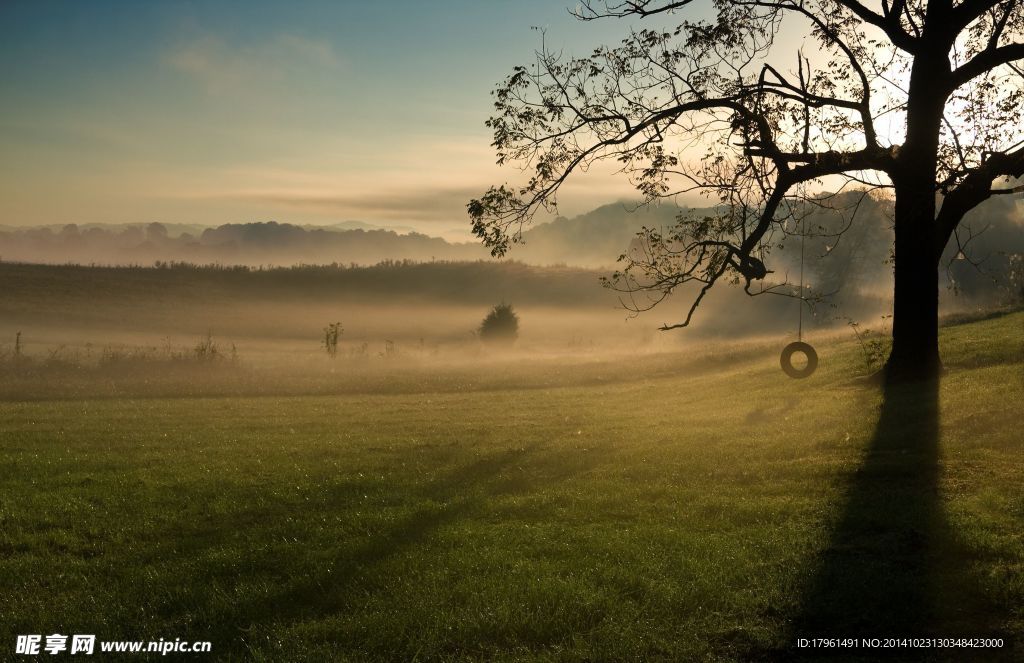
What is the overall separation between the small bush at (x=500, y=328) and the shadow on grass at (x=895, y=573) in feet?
162

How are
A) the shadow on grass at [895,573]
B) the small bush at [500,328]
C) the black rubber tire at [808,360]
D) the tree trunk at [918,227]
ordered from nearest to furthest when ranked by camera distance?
the shadow on grass at [895,573] < the tree trunk at [918,227] < the black rubber tire at [808,360] < the small bush at [500,328]

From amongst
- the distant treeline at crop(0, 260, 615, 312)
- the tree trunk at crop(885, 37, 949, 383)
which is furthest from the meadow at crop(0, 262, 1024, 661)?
the distant treeline at crop(0, 260, 615, 312)

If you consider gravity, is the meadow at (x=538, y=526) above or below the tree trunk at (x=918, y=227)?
below

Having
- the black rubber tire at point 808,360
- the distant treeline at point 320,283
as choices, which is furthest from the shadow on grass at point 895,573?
the distant treeline at point 320,283

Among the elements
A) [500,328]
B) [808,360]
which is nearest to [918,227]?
[808,360]

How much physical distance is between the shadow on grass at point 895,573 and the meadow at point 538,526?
38 mm

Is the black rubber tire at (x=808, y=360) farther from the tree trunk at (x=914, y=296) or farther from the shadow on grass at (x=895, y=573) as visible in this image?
the shadow on grass at (x=895, y=573)

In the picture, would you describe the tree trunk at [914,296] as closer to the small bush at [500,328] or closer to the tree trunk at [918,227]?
the tree trunk at [918,227]

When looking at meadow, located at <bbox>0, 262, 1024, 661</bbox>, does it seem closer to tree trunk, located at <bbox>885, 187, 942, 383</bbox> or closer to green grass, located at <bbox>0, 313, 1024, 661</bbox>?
green grass, located at <bbox>0, 313, 1024, 661</bbox>

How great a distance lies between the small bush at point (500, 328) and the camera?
62.9 m

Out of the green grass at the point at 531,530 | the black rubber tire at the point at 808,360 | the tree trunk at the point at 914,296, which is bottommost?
the green grass at the point at 531,530

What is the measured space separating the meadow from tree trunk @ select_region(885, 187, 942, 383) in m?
0.77

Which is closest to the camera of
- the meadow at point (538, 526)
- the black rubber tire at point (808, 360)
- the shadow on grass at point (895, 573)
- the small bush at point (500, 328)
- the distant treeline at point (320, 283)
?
the shadow on grass at point (895, 573)

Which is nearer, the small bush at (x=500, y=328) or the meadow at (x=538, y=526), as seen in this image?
the meadow at (x=538, y=526)
